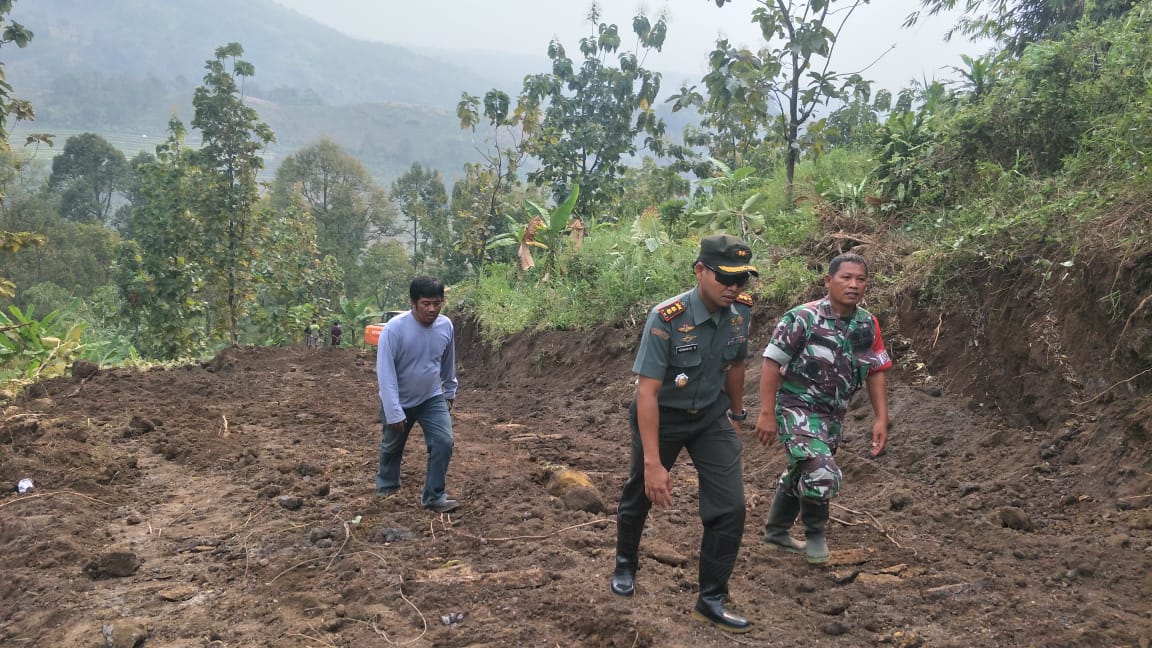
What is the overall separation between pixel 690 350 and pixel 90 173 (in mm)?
54732

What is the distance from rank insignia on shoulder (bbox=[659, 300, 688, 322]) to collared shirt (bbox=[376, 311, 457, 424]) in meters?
2.11

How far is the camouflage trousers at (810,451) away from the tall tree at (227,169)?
52.4 feet

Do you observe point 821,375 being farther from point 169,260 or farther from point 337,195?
point 337,195

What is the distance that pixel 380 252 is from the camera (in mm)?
37781

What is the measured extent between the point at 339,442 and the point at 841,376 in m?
5.13

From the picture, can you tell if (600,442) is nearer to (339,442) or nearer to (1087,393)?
(339,442)

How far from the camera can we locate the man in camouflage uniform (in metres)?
4.13

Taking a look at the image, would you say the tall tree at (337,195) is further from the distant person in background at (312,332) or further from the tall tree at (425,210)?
the distant person in background at (312,332)

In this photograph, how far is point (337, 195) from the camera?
138 ft

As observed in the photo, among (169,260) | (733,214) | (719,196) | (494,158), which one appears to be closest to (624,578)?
(733,214)

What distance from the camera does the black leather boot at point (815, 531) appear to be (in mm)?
4332

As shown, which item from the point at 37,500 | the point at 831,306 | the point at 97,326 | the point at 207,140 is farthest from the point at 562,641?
the point at 97,326

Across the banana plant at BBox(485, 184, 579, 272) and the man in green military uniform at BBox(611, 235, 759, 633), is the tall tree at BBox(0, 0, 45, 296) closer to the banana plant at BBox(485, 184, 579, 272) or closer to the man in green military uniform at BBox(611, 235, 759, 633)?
the banana plant at BBox(485, 184, 579, 272)

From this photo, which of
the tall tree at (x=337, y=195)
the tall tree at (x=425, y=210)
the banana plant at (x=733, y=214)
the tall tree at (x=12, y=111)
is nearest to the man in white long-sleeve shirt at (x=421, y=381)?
the banana plant at (x=733, y=214)
